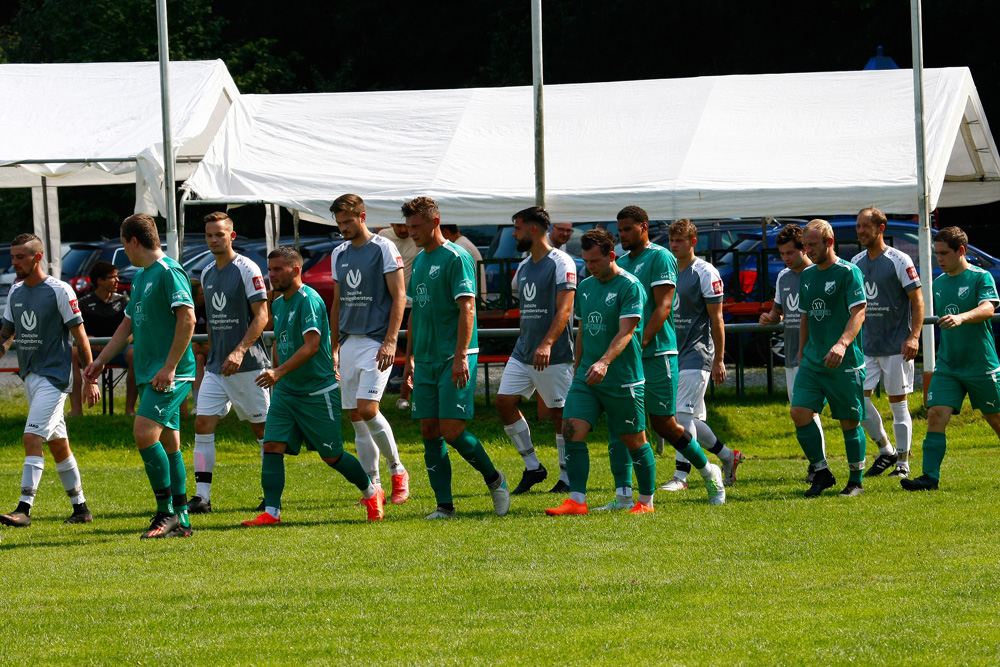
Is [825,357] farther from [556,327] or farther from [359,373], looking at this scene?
[359,373]

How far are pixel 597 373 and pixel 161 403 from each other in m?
2.67

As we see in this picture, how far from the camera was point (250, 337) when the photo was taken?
29.5ft

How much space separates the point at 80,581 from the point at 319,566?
4.07ft

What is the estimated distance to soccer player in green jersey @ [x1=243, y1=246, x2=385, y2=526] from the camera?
874 cm

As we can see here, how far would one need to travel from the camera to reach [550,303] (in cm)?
1004

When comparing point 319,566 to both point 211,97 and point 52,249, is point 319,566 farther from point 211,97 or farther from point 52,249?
point 52,249

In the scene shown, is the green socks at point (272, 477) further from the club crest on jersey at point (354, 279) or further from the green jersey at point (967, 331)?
the green jersey at point (967, 331)

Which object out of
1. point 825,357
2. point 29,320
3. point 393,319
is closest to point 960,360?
point 825,357

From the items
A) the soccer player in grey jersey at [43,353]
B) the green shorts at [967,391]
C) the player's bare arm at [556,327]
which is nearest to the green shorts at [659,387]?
the player's bare arm at [556,327]

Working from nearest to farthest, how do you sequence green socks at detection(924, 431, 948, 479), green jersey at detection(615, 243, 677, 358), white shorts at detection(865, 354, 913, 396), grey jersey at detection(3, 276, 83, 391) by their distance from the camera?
1. green jersey at detection(615, 243, 677, 358)
2. grey jersey at detection(3, 276, 83, 391)
3. green socks at detection(924, 431, 948, 479)
4. white shorts at detection(865, 354, 913, 396)

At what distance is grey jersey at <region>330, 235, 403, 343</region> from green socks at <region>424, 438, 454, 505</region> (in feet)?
3.30

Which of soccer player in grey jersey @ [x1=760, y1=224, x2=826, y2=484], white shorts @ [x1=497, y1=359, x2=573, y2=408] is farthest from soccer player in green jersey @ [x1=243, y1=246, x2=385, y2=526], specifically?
soccer player in grey jersey @ [x1=760, y1=224, x2=826, y2=484]

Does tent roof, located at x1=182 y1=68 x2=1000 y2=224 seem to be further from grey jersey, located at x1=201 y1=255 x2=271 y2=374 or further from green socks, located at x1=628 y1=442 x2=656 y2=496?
green socks, located at x1=628 y1=442 x2=656 y2=496

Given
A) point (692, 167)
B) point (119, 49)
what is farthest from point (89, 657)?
point (119, 49)
